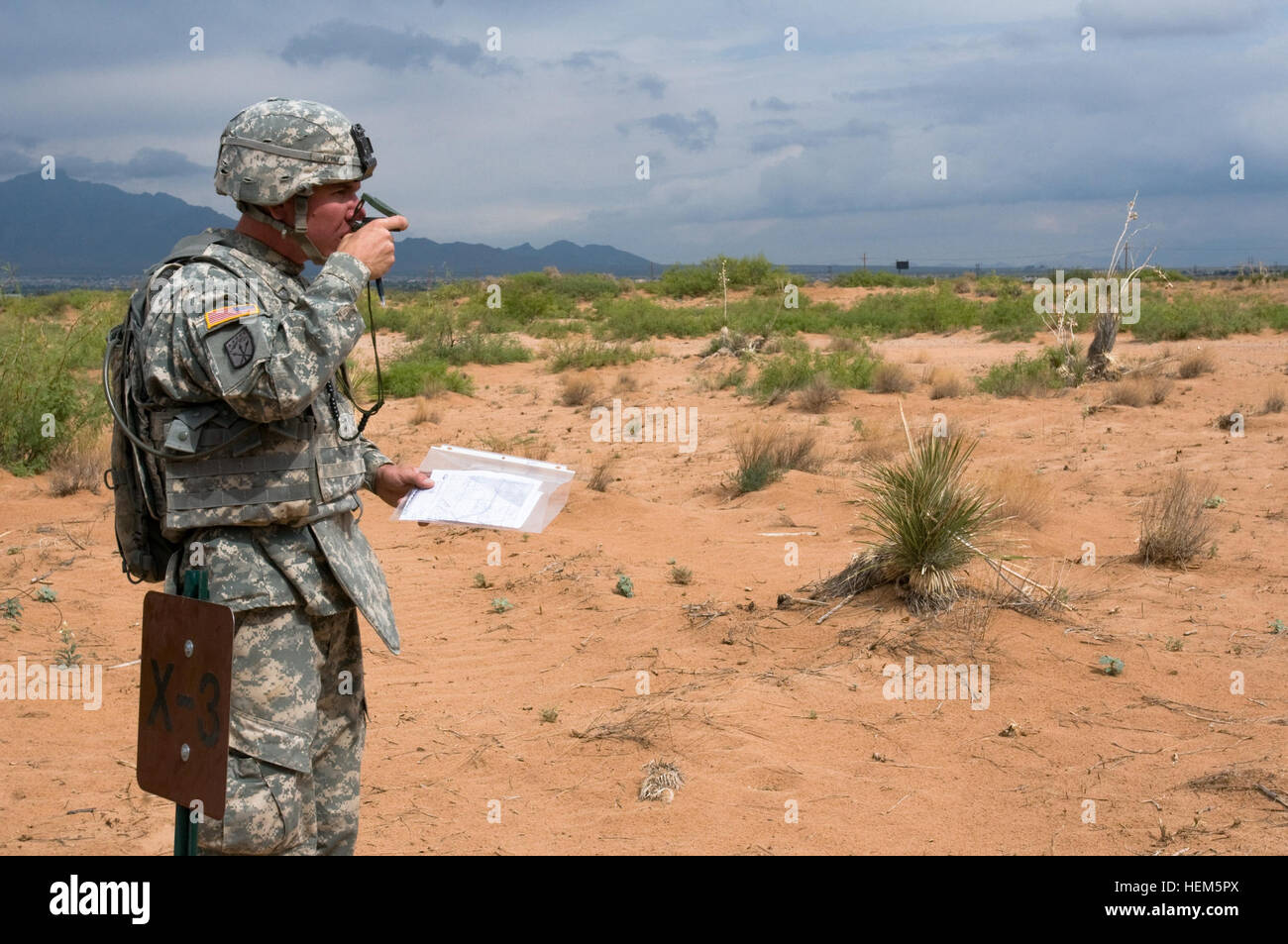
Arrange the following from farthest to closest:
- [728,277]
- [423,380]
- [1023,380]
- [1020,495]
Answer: [728,277] < [423,380] < [1023,380] < [1020,495]

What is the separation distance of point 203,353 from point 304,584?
0.53 meters

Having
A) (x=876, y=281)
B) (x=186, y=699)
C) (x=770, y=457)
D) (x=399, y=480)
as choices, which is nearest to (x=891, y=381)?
(x=770, y=457)

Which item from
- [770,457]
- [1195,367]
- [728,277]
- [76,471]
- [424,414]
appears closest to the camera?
[76,471]

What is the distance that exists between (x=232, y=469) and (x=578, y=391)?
494 inches

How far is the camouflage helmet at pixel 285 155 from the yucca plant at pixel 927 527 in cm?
408

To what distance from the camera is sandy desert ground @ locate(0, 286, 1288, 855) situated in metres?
3.87

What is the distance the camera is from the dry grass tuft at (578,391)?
14711 millimetres

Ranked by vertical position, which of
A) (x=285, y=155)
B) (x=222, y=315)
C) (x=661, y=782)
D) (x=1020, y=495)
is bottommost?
(x=661, y=782)

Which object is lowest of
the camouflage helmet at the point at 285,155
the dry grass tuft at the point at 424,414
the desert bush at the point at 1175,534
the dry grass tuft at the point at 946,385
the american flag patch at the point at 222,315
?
the desert bush at the point at 1175,534

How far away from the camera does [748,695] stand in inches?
196

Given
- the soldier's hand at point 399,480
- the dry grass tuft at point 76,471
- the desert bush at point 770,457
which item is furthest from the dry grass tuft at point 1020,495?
the dry grass tuft at point 76,471

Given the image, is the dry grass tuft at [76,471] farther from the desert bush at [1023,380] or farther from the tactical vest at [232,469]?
the desert bush at [1023,380]

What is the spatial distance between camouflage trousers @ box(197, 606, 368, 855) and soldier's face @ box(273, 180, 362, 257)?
0.79 meters

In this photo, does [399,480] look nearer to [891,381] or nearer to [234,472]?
[234,472]
